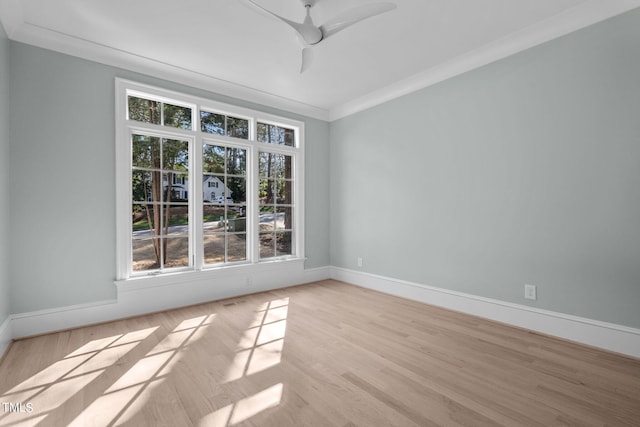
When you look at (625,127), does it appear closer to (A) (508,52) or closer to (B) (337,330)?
(A) (508,52)

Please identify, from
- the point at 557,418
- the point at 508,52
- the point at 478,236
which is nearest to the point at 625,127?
the point at 508,52

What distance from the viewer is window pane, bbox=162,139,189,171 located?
11.5ft

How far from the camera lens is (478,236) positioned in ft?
10.5

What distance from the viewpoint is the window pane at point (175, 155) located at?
3.51 m

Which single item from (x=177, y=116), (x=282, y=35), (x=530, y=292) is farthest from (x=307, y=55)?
(x=530, y=292)

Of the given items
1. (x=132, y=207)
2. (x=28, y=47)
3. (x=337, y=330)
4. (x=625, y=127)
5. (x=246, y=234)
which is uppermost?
(x=28, y=47)

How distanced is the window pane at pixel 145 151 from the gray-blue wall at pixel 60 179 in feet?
0.80

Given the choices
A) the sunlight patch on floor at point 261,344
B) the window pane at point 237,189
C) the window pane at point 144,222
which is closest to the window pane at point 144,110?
the window pane at point 144,222

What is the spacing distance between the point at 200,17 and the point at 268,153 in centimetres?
207

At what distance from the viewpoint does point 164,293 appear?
3.39m

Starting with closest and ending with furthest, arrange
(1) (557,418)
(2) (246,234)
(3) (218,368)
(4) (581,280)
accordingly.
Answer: (1) (557,418) < (3) (218,368) < (4) (581,280) < (2) (246,234)

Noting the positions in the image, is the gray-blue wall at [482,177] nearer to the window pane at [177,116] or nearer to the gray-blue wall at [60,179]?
the gray-blue wall at [60,179]

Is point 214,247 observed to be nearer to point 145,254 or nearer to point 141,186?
point 145,254

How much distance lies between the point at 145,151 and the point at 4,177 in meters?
1.17
